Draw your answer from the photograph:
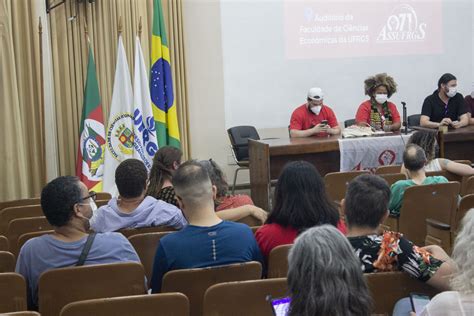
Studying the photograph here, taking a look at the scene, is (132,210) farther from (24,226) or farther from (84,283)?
(84,283)

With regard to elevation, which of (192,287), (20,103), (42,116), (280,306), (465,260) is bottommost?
(192,287)

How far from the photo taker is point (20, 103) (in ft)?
22.2

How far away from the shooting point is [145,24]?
24.6ft

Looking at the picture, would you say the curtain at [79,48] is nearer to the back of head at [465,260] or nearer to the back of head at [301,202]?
the back of head at [301,202]

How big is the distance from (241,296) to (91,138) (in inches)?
188

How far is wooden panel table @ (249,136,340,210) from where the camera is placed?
6.10 m

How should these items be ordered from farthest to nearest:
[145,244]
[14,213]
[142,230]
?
[14,213], [142,230], [145,244]

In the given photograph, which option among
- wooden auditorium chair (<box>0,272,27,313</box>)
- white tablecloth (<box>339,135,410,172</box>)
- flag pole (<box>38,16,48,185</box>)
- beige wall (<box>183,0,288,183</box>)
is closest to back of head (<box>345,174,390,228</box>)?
wooden auditorium chair (<box>0,272,27,313</box>)

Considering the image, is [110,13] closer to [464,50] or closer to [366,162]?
[366,162]

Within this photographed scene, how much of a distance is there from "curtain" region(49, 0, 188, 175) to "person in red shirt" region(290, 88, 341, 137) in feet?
Result: 6.31

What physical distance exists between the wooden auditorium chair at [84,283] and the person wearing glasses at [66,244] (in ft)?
0.71

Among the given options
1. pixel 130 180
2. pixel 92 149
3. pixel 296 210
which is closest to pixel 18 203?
pixel 92 149

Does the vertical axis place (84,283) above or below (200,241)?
below

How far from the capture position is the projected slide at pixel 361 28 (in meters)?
8.23
